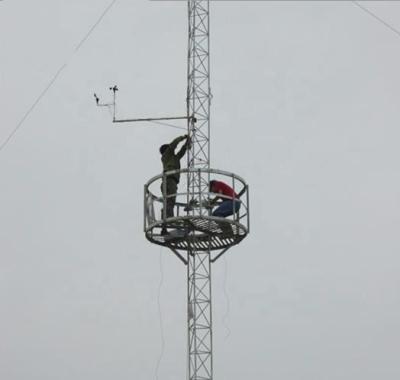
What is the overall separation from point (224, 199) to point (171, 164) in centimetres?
214

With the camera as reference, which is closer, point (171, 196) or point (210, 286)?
point (171, 196)

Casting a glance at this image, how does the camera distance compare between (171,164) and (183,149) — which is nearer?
(171,164)

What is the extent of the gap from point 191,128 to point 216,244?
4461mm

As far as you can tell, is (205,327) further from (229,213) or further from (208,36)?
(208,36)

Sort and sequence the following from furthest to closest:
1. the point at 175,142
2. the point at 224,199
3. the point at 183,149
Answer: the point at 183,149 → the point at 175,142 → the point at 224,199

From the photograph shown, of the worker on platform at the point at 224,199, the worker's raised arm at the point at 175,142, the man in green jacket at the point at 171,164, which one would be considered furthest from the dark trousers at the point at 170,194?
the worker's raised arm at the point at 175,142

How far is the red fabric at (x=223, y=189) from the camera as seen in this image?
3522 centimetres

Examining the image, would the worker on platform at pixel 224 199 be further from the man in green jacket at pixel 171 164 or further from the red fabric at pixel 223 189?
the man in green jacket at pixel 171 164

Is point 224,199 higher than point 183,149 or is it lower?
lower

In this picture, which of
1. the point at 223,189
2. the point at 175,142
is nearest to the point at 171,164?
the point at 175,142

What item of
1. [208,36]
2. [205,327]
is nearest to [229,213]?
[205,327]

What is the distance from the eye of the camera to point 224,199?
35.2 meters

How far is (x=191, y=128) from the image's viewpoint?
129 feet

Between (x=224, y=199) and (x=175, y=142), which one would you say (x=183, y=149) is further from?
(x=224, y=199)
